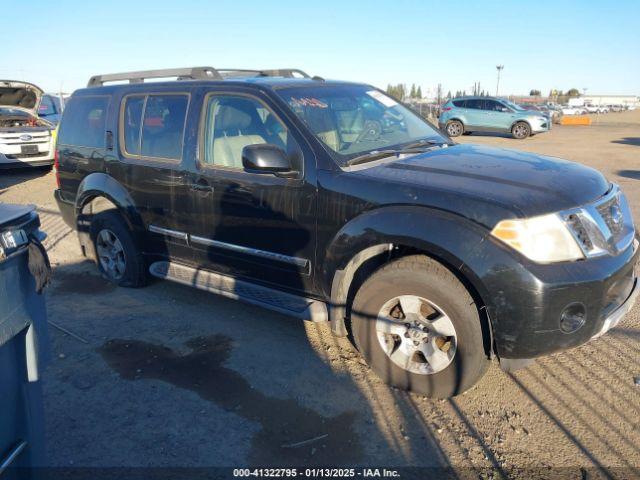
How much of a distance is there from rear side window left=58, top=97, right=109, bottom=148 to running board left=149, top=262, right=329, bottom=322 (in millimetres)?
1457

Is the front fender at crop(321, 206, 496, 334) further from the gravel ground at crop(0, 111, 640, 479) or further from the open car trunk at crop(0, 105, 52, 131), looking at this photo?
the open car trunk at crop(0, 105, 52, 131)

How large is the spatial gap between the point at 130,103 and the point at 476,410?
12.7 feet

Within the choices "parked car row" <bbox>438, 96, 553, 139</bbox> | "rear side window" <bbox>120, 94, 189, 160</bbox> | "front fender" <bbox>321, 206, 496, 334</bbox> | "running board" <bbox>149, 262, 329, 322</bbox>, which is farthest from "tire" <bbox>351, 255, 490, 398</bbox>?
"parked car row" <bbox>438, 96, 553, 139</bbox>

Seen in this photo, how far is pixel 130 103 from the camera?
4.67m

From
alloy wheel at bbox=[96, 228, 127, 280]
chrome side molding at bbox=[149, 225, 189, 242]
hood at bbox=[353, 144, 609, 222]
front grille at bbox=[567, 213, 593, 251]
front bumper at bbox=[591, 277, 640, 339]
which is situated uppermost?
hood at bbox=[353, 144, 609, 222]

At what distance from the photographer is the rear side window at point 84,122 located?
4.92m

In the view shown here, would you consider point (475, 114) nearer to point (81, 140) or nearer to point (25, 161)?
point (25, 161)

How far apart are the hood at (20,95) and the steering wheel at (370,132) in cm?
1265

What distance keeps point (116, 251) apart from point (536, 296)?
389cm

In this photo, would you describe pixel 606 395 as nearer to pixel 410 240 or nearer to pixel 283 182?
pixel 410 240

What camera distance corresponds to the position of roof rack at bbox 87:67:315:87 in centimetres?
443

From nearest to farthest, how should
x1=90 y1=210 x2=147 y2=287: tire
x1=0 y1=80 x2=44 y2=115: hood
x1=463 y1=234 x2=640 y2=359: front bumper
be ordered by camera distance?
x1=463 y1=234 x2=640 y2=359: front bumper, x1=90 y1=210 x2=147 y2=287: tire, x1=0 y1=80 x2=44 y2=115: hood

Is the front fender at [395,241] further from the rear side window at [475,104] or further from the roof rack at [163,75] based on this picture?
the rear side window at [475,104]

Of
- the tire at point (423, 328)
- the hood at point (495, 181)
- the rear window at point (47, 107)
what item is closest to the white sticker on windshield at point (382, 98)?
the hood at point (495, 181)
